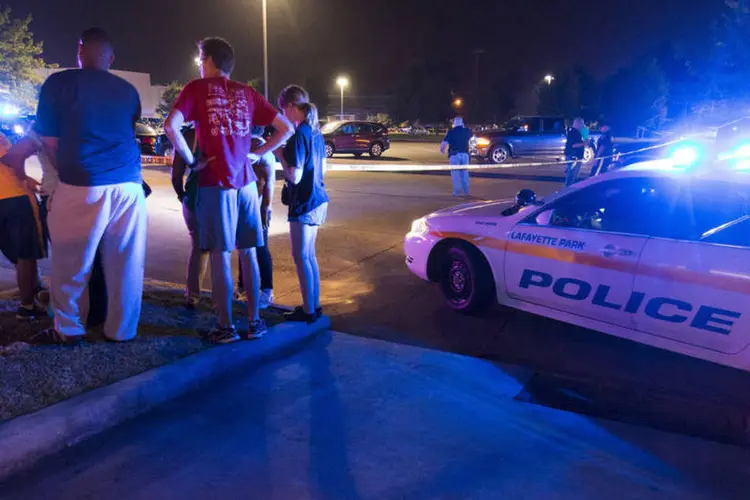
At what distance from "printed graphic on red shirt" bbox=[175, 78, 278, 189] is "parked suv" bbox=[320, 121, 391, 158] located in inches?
870

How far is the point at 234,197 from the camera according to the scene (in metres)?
4.11

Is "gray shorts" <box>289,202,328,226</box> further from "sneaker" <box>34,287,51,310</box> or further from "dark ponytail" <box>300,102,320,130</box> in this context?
"sneaker" <box>34,287,51,310</box>

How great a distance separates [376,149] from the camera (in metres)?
26.6

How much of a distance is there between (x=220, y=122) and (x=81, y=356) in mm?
1685

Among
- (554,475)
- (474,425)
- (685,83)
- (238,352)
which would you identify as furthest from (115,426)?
(685,83)

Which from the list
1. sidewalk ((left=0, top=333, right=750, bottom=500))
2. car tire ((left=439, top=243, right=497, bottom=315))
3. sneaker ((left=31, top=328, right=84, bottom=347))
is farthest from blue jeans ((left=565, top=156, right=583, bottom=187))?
sneaker ((left=31, top=328, right=84, bottom=347))

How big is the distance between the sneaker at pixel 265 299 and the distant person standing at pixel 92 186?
1351 millimetres

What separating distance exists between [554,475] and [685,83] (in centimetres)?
6472

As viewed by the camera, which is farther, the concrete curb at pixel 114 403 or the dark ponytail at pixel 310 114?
the dark ponytail at pixel 310 114

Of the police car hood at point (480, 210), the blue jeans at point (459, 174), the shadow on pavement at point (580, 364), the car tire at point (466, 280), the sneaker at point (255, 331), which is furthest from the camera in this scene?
the blue jeans at point (459, 174)

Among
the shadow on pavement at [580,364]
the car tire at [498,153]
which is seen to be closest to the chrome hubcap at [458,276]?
the shadow on pavement at [580,364]

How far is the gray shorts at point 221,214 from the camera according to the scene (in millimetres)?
4020

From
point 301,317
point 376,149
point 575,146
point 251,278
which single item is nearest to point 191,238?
point 251,278

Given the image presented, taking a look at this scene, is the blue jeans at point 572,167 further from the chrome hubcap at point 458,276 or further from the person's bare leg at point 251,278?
the person's bare leg at point 251,278
